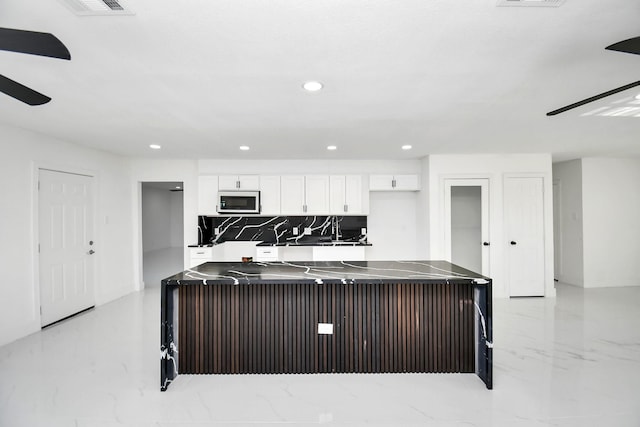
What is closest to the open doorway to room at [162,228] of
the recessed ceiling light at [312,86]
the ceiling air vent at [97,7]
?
the recessed ceiling light at [312,86]

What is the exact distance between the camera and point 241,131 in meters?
3.88

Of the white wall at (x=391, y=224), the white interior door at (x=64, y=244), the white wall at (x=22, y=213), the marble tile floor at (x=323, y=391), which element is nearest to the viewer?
the marble tile floor at (x=323, y=391)

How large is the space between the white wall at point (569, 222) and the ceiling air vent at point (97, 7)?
705 centimetres

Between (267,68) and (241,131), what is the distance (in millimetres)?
1756

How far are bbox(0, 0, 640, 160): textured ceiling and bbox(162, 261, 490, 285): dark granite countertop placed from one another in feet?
4.67

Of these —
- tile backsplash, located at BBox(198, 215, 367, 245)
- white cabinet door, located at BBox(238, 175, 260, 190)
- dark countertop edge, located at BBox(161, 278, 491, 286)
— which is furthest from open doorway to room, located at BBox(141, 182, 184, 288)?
dark countertop edge, located at BBox(161, 278, 491, 286)

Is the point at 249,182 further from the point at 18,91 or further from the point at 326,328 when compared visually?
the point at 18,91

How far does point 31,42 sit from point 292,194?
451 centimetres

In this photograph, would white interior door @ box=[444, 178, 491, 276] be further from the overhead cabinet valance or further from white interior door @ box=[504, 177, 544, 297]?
the overhead cabinet valance

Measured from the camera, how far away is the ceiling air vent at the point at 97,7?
1511 millimetres

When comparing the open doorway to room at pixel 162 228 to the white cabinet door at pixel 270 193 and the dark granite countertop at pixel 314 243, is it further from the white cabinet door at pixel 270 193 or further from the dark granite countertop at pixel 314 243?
the white cabinet door at pixel 270 193

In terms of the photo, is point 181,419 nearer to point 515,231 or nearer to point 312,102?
point 312,102

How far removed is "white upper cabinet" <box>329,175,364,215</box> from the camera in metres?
5.84

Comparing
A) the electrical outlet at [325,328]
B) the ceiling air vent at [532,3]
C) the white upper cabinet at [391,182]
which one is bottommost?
the electrical outlet at [325,328]
